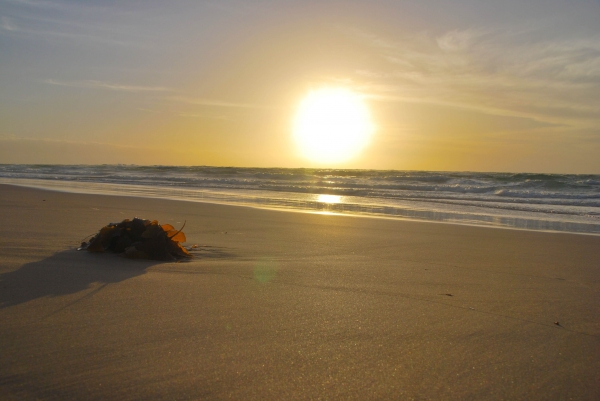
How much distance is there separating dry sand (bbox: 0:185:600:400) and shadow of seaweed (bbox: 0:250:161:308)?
0.01 metres

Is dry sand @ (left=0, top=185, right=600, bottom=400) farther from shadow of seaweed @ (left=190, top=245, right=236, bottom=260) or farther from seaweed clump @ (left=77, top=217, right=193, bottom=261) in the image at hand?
seaweed clump @ (left=77, top=217, right=193, bottom=261)

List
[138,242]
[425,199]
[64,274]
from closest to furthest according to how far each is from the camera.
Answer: [64,274] < [138,242] < [425,199]

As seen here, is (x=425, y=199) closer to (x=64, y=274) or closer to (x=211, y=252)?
(x=211, y=252)

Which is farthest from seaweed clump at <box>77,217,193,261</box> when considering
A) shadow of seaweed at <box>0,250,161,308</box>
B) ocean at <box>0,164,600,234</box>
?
ocean at <box>0,164,600,234</box>

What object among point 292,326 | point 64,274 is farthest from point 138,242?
point 292,326

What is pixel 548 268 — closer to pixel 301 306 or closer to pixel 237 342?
pixel 301 306

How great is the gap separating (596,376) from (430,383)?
73 centimetres

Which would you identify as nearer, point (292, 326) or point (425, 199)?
point (292, 326)

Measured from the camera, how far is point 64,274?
3266 mm

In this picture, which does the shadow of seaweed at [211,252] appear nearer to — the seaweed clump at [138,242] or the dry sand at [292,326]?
the dry sand at [292,326]

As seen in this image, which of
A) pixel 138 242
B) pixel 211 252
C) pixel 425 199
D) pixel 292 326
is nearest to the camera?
pixel 292 326

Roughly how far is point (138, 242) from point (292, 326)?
2.15 meters

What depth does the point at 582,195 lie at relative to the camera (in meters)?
20.0

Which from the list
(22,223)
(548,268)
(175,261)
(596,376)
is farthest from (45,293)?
(548,268)
